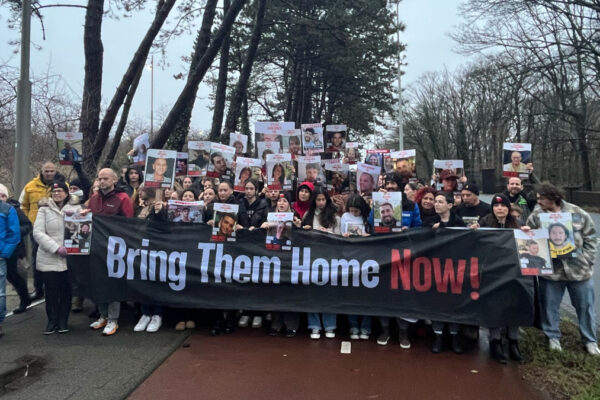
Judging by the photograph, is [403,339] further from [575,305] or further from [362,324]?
[575,305]

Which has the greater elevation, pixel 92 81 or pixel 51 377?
pixel 92 81

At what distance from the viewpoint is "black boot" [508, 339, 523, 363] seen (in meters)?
4.58

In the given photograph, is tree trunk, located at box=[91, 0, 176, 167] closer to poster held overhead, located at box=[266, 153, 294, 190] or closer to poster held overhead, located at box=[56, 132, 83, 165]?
poster held overhead, located at box=[56, 132, 83, 165]

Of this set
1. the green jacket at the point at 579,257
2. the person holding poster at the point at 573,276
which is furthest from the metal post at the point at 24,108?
the green jacket at the point at 579,257

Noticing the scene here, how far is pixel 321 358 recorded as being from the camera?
15.1ft

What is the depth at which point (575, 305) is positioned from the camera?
4746 mm

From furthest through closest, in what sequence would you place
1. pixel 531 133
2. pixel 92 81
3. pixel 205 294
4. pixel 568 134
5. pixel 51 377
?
1. pixel 531 133
2. pixel 568 134
3. pixel 92 81
4. pixel 205 294
5. pixel 51 377

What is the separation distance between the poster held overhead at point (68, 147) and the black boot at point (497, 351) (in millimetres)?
6401

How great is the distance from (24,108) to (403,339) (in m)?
7.84

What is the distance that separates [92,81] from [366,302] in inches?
346

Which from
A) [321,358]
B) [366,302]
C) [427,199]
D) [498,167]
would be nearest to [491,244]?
[427,199]

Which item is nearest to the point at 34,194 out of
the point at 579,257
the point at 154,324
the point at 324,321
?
the point at 154,324

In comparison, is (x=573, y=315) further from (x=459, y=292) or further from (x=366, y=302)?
(x=366, y=302)

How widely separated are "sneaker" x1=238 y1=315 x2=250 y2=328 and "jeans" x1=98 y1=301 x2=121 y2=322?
62.2 inches
